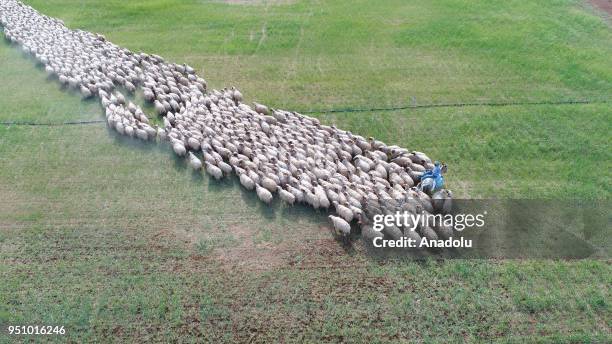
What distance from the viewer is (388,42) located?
27094 mm

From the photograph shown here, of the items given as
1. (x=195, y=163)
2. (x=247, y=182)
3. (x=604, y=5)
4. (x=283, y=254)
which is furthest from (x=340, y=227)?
(x=604, y=5)

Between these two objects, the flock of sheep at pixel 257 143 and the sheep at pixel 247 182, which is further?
the sheep at pixel 247 182

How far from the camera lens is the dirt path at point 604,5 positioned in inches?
1166

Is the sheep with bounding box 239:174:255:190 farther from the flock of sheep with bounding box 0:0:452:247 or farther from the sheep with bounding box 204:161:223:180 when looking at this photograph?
the sheep with bounding box 204:161:223:180

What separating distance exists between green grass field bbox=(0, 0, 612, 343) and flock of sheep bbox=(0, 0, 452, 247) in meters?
0.80

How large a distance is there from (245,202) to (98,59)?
1330 cm

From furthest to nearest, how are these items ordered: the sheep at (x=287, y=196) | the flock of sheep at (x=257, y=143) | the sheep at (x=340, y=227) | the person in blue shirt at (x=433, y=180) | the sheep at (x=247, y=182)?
the sheep at (x=247, y=182), the sheep at (x=287, y=196), the person in blue shirt at (x=433, y=180), the flock of sheep at (x=257, y=143), the sheep at (x=340, y=227)

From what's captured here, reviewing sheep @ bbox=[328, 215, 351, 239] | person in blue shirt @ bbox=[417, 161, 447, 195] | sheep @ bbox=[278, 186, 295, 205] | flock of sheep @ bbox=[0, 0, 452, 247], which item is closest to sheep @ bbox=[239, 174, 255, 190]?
flock of sheep @ bbox=[0, 0, 452, 247]

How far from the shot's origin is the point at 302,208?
54.5ft

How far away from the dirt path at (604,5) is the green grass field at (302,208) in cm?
93

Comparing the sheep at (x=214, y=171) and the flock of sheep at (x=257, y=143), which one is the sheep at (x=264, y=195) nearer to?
the flock of sheep at (x=257, y=143)

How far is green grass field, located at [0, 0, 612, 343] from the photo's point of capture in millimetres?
13477

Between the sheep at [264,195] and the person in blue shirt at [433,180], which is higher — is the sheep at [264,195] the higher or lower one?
the lower one

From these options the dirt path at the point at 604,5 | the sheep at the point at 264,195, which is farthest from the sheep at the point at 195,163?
the dirt path at the point at 604,5
